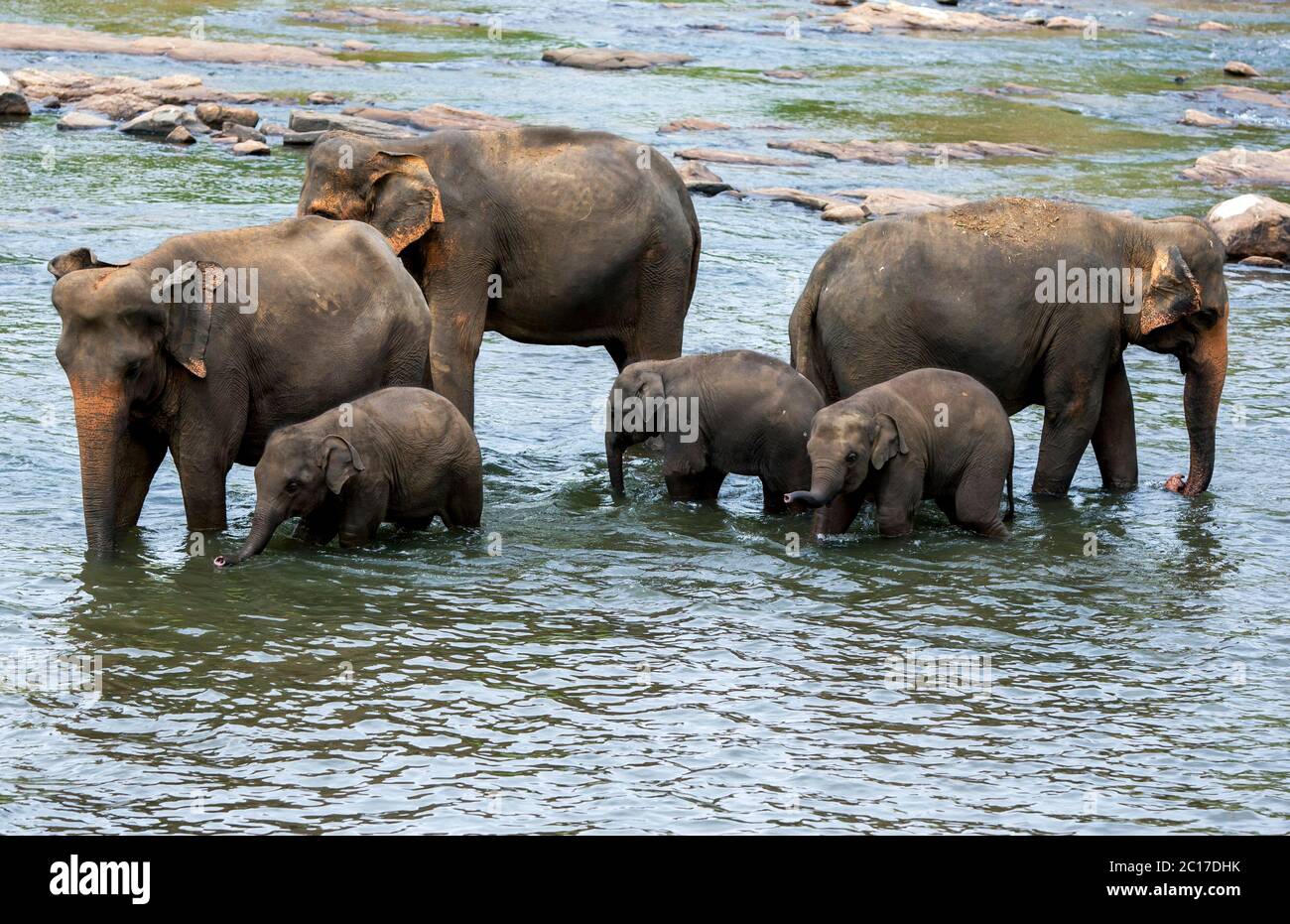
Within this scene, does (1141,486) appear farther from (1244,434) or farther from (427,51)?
(427,51)

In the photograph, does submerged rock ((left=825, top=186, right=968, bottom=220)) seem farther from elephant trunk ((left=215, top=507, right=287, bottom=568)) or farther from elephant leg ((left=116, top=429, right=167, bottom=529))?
elephant trunk ((left=215, top=507, right=287, bottom=568))

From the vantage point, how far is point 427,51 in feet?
120

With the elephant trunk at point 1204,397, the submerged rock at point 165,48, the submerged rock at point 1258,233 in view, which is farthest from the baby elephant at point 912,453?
the submerged rock at point 165,48

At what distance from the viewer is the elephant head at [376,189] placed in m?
12.2

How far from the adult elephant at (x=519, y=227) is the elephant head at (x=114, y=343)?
222 cm

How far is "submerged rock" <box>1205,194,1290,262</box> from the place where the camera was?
20.0 meters

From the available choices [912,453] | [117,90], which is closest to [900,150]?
[117,90]

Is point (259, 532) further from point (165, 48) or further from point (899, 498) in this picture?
point (165, 48)

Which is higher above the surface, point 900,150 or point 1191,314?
point 1191,314

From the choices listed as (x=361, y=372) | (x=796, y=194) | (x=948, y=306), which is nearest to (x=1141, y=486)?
(x=948, y=306)

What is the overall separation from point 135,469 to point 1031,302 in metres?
5.31

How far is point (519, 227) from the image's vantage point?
41.5 feet

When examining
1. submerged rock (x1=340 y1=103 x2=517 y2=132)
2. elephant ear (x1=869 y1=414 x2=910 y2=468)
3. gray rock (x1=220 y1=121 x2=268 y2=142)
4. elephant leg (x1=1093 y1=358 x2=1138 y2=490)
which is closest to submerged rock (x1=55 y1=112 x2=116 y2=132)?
gray rock (x1=220 y1=121 x2=268 y2=142)

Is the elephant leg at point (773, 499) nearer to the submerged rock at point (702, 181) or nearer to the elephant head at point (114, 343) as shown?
the elephant head at point (114, 343)
